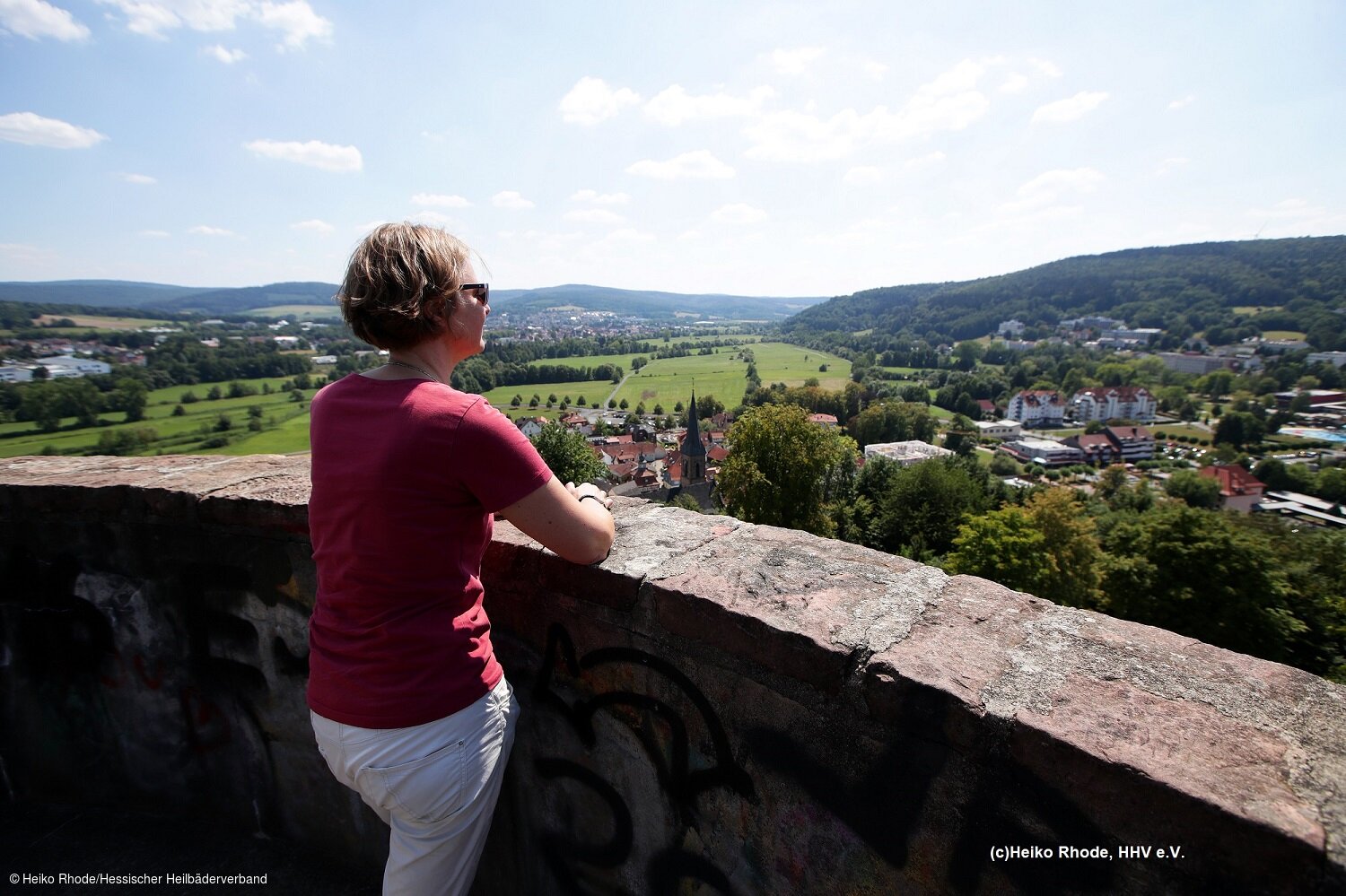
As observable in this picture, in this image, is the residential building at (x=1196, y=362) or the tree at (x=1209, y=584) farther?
the residential building at (x=1196, y=362)

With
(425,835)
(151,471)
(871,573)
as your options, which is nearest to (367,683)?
(425,835)

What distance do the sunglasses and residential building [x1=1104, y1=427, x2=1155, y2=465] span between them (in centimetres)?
7483

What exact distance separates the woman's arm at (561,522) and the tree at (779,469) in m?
20.7

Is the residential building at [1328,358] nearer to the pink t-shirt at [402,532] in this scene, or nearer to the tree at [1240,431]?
the tree at [1240,431]

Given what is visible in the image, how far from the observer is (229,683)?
247 cm

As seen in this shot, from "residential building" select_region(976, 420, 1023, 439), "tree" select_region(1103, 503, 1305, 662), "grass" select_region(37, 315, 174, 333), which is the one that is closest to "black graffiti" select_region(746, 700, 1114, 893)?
"tree" select_region(1103, 503, 1305, 662)

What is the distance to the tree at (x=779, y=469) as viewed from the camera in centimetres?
2258

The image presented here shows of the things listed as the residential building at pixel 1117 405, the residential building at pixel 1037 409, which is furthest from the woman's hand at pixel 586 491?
the residential building at pixel 1117 405

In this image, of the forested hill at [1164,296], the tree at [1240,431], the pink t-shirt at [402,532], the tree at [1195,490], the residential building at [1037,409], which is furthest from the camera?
the forested hill at [1164,296]

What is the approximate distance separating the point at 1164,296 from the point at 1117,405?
3535 inches

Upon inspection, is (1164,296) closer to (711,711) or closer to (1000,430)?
(1000,430)

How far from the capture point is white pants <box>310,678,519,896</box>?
1453 millimetres

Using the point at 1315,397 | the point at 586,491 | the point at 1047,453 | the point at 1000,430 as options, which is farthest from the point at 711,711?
the point at 1315,397

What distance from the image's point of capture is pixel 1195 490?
41.7 meters
